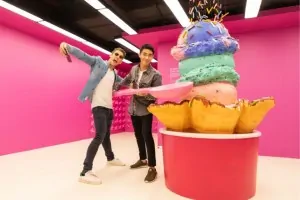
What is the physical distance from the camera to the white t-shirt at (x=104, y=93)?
222cm

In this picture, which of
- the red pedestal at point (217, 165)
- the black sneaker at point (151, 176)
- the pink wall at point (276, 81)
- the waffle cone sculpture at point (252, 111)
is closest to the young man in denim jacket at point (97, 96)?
the black sneaker at point (151, 176)

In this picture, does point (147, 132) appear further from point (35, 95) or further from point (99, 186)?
point (35, 95)

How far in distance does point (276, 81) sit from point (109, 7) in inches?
112

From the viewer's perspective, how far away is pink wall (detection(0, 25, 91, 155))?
3.84 m

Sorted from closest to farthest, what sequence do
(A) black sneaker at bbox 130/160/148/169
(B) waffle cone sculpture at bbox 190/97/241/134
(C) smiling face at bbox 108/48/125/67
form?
(B) waffle cone sculpture at bbox 190/97/241/134 → (C) smiling face at bbox 108/48/125/67 → (A) black sneaker at bbox 130/160/148/169

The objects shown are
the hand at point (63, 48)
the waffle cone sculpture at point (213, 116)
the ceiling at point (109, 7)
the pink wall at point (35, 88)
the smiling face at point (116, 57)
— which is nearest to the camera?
the waffle cone sculpture at point (213, 116)

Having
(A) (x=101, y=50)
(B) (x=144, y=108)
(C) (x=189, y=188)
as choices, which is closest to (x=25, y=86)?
(A) (x=101, y=50)

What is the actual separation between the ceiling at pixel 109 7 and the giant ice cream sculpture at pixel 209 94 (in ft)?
6.04

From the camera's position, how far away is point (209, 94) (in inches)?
74.0

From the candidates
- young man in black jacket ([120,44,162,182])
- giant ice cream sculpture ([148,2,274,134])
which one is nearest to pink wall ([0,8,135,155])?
young man in black jacket ([120,44,162,182])

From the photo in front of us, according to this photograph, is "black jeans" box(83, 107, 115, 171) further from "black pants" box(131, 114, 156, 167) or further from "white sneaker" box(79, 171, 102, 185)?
"black pants" box(131, 114, 156, 167)

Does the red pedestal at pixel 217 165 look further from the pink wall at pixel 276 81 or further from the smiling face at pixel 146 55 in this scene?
the pink wall at pixel 276 81

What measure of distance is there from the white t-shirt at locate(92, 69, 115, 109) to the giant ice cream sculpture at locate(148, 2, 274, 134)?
54cm

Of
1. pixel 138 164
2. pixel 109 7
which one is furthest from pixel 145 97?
pixel 109 7
